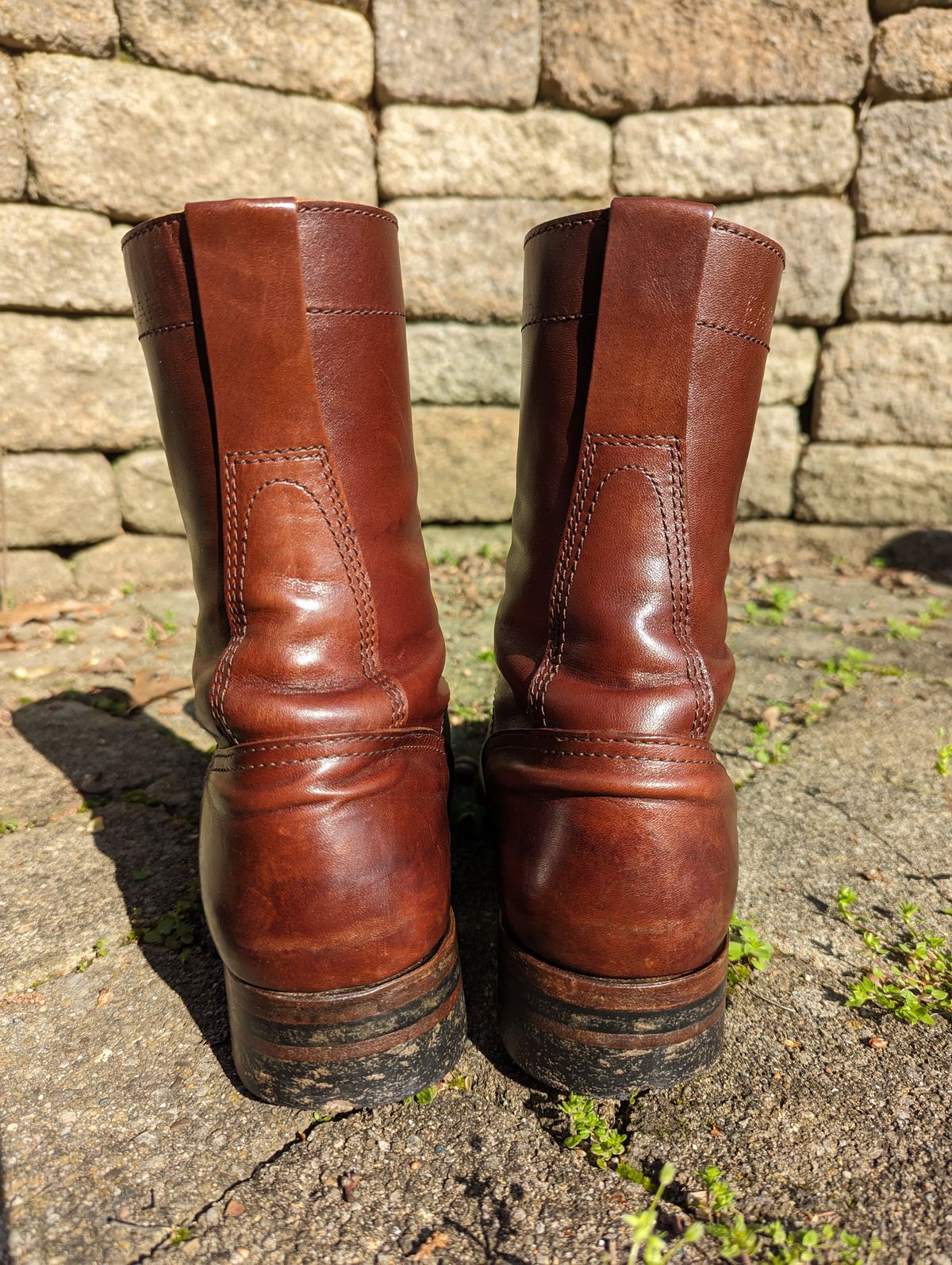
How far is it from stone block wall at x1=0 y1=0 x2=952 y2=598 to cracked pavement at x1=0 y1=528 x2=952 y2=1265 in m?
1.46

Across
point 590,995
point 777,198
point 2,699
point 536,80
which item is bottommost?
point 2,699

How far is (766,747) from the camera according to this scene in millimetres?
2072

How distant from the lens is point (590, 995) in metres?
1.09

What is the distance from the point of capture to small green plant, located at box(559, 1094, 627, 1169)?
105 centimetres

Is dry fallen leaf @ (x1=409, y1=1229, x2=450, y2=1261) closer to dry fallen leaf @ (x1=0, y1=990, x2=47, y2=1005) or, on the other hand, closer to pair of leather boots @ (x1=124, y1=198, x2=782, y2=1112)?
pair of leather boots @ (x1=124, y1=198, x2=782, y2=1112)

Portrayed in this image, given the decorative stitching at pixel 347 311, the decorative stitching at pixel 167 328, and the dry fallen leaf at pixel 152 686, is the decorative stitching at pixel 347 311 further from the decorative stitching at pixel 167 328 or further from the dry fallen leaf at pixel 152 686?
the dry fallen leaf at pixel 152 686

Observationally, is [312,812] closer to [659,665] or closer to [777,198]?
[659,665]

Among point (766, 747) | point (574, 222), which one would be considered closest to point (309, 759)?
point (574, 222)

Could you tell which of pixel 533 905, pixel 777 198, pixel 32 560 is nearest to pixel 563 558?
pixel 533 905

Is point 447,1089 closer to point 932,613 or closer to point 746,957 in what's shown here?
point 746,957

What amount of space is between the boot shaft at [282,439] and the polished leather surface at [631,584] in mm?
228

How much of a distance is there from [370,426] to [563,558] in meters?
0.32

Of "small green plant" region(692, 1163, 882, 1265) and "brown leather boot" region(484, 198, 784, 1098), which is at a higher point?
"brown leather boot" region(484, 198, 784, 1098)

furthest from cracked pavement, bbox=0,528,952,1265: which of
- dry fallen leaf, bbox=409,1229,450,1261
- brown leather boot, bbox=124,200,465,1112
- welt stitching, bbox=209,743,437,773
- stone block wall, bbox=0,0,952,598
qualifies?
stone block wall, bbox=0,0,952,598
